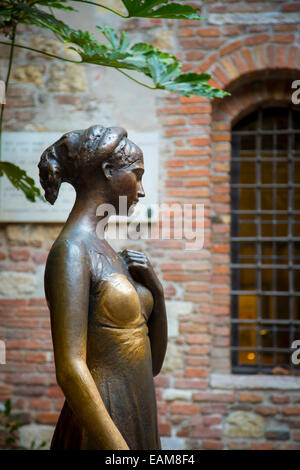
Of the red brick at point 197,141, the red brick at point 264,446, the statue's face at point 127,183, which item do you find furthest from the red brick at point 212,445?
the statue's face at point 127,183

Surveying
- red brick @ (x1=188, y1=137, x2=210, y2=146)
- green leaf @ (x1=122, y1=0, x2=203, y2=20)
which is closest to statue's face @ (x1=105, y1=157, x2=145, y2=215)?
green leaf @ (x1=122, y1=0, x2=203, y2=20)

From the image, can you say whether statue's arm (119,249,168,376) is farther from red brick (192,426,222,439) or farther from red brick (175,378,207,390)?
red brick (192,426,222,439)

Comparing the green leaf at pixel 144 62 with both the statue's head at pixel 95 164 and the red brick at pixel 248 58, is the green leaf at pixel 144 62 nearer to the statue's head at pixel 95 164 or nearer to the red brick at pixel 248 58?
the statue's head at pixel 95 164

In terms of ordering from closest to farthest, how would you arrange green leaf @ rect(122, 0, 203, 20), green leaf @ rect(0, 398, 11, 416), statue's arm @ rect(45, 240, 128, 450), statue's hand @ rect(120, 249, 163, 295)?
1. statue's arm @ rect(45, 240, 128, 450)
2. statue's hand @ rect(120, 249, 163, 295)
3. green leaf @ rect(122, 0, 203, 20)
4. green leaf @ rect(0, 398, 11, 416)

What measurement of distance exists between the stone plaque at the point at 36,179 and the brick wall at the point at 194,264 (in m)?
0.08

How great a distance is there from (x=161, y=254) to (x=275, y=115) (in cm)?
153

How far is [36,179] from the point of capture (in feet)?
15.2

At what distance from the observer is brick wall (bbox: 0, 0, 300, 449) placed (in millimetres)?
4480

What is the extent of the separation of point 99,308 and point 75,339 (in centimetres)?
14

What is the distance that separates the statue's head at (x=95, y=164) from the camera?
195 centimetres

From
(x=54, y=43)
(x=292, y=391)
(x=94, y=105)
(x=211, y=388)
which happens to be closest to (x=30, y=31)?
(x=54, y=43)

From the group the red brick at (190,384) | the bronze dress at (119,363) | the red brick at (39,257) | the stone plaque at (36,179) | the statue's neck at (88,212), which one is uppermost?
the stone plaque at (36,179)

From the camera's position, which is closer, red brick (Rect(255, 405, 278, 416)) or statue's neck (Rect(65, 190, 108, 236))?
statue's neck (Rect(65, 190, 108, 236))

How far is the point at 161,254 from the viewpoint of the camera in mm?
4555
